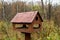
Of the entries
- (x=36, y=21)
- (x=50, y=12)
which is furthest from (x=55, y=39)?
(x=50, y=12)

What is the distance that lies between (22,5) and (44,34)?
7.02 meters

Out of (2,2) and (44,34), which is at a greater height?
(2,2)

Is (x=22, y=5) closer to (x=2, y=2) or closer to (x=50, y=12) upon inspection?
(x=2, y=2)

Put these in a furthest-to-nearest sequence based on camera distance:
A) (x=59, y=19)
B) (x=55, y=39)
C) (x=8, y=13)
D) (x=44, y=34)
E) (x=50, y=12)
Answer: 1. (x=8, y=13)
2. (x=50, y=12)
3. (x=59, y=19)
4. (x=44, y=34)
5. (x=55, y=39)

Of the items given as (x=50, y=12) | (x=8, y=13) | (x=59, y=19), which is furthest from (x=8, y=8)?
(x=59, y=19)

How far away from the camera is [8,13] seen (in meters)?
10.9

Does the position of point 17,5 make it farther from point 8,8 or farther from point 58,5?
point 58,5

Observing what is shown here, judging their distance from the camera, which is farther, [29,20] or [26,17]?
[26,17]

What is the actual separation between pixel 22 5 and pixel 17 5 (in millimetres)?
399

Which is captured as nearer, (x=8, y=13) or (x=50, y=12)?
(x=50, y=12)

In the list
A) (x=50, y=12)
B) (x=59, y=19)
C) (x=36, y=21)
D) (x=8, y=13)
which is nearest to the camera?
(x=36, y=21)

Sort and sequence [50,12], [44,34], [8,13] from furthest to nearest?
[8,13] → [50,12] → [44,34]

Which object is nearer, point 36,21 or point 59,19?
point 36,21

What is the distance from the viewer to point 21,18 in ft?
10.9
